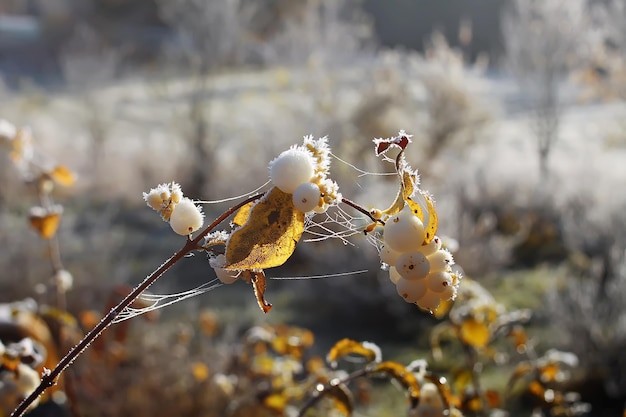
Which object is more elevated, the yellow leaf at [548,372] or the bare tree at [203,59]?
the bare tree at [203,59]

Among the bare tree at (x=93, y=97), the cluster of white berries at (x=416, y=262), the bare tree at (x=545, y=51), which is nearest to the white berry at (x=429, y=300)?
the cluster of white berries at (x=416, y=262)

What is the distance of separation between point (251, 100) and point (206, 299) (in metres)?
6.31

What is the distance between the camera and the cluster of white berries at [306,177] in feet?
1.14

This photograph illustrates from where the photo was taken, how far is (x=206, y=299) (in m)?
3.16

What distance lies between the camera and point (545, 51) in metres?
5.29

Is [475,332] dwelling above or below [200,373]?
below

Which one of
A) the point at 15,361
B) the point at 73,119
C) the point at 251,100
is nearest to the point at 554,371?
the point at 15,361

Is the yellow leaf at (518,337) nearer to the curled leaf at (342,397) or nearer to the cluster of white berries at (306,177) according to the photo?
the curled leaf at (342,397)

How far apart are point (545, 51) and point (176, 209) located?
5.38 meters

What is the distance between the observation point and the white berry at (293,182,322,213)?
347mm

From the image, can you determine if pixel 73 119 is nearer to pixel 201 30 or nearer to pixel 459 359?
pixel 201 30

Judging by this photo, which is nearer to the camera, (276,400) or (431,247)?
(431,247)

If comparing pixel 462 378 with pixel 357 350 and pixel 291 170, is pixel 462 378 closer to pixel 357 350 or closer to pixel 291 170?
pixel 357 350

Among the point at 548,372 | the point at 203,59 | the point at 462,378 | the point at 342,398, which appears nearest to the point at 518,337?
Answer: the point at 548,372
